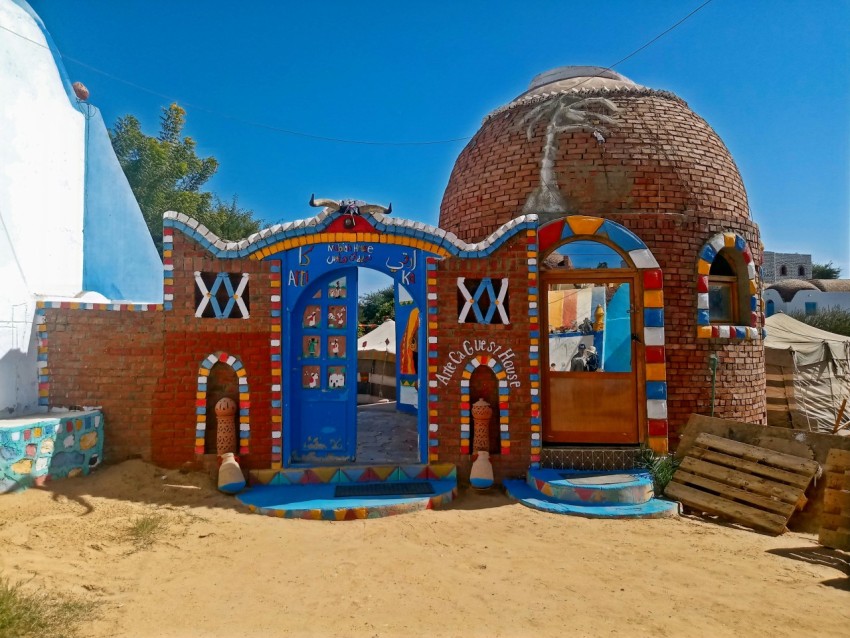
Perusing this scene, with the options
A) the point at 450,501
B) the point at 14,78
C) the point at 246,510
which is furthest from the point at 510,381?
the point at 14,78

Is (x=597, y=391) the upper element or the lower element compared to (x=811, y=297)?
lower

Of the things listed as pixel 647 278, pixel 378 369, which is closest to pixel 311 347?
pixel 647 278

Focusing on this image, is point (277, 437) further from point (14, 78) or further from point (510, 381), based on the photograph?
point (14, 78)

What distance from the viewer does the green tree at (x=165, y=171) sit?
20.0 m

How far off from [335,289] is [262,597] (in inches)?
151

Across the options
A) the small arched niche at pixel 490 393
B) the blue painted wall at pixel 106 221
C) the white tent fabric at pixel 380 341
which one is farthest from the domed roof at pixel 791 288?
the blue painted wall at pixel 106 221

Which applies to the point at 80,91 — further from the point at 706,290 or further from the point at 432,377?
the point at 706,290

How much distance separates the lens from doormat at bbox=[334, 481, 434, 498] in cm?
585

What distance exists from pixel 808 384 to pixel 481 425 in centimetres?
949

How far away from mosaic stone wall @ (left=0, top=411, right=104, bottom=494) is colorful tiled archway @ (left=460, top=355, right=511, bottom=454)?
4.37 metres

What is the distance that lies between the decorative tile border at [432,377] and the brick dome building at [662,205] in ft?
A: 5.17

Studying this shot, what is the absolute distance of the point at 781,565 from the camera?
447 cm

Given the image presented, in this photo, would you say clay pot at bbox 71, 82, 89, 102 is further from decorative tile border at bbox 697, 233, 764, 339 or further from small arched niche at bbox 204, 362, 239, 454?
decorative tile border at bbox 697, 233, 764, 339

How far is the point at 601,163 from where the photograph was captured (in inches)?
297
